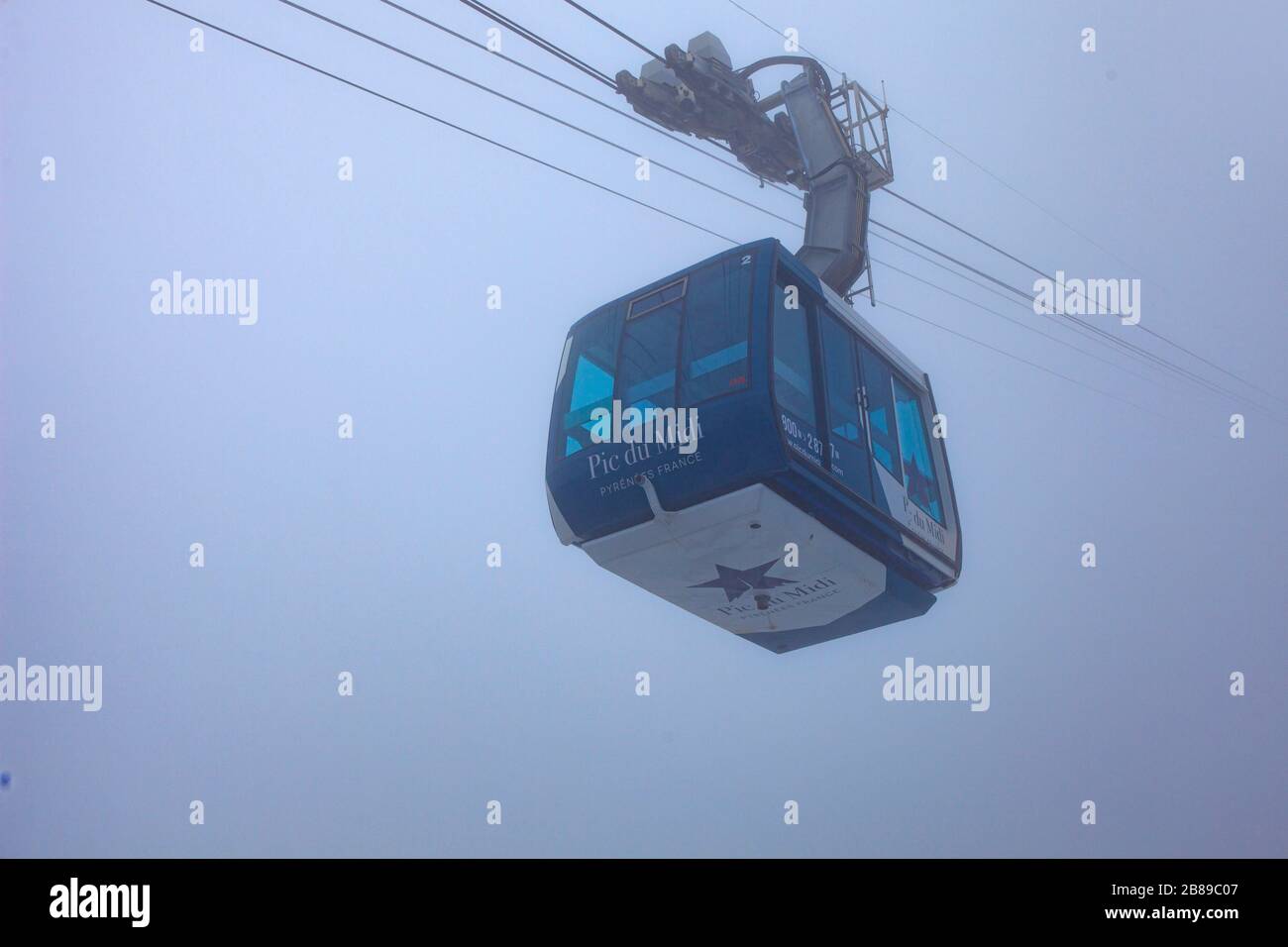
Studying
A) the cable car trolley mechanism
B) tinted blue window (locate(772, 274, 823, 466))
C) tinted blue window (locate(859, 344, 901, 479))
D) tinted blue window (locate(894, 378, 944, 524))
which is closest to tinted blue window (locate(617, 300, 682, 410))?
the cable car trolley mechanism

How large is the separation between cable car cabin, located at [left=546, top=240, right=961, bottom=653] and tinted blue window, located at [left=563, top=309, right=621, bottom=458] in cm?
1

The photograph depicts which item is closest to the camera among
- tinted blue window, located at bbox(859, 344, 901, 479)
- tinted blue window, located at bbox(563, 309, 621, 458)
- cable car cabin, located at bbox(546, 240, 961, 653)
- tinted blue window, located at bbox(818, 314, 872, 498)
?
cable car cabin, located at bbox(546, 240, 961, 653)

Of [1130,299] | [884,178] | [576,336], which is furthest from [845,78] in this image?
[576,336]

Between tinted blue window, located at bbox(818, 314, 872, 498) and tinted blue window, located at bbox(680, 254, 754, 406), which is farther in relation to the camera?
tinted blue window, located at bbox(818, 314, 872, 498)

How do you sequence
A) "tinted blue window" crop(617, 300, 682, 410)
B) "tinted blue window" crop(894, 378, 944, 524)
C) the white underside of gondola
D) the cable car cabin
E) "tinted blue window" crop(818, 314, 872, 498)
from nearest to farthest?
the cable car cabin, the white underside of gondola, "tinted blue window" crop(617, 300, 682, 410), "tinted blue window" crop(818, 314, 872, 498), "tinted blue window" crop(894, 378, 944, 524)

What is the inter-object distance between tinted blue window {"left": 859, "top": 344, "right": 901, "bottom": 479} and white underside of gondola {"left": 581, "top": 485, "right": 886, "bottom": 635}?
32.5 inches

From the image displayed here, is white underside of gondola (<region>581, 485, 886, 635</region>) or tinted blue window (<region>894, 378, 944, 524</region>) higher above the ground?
tinted blue window (<region>894, 378, 944, 524</region>)

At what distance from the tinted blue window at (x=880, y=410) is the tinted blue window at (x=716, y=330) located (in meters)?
1.50

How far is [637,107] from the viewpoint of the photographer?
12266 mm

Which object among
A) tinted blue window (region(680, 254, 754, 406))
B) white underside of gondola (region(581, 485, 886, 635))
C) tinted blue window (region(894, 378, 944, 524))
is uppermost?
tinted blue window (region(680, 254, 754, 406))

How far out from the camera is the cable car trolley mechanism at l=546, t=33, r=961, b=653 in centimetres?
883

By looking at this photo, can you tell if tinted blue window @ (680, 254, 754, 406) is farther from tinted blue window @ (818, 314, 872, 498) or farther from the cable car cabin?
tinted blue window @ (818, 314, 872, 498)

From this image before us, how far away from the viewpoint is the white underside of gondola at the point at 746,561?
9039 millimetres

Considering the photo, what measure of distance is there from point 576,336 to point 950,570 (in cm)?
366
